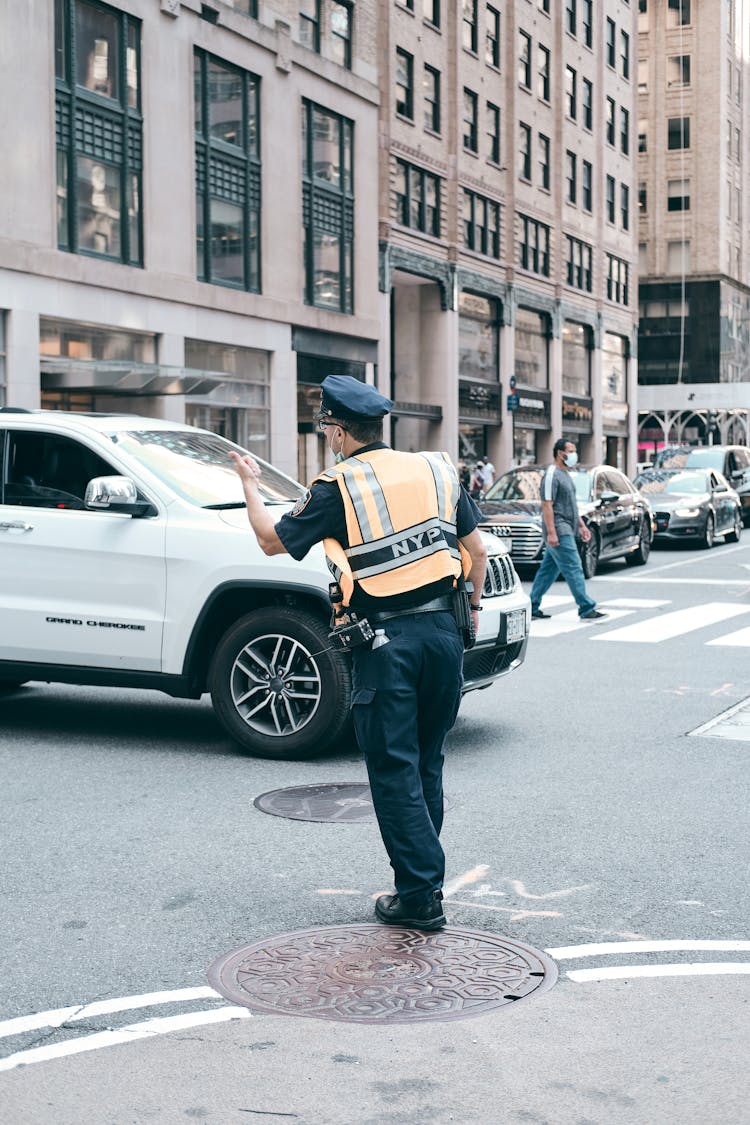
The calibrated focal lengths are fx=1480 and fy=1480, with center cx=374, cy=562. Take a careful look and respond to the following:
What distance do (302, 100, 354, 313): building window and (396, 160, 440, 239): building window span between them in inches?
145

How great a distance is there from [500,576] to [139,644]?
7.11 feet

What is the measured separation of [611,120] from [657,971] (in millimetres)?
56684

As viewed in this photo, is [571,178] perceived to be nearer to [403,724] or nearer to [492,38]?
[492,38]

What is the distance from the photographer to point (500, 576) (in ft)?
28.9

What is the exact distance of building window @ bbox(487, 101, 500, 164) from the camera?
45.6 metres

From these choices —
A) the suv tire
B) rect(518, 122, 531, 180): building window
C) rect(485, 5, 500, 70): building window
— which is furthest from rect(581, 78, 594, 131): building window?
the suv tire

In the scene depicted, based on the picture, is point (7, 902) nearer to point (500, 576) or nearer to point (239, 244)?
point (500, 576)

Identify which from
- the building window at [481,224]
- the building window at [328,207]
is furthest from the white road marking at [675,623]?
the building window at [481,224]

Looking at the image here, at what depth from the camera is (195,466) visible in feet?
28.8

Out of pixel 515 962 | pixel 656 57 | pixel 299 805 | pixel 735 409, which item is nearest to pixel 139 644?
pixel 299 805

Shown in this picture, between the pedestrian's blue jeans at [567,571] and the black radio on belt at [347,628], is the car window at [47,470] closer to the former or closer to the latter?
the black radio on belt at [347,628]

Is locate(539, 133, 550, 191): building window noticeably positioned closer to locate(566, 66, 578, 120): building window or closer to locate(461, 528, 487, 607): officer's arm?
locate(566, 66, 578, 120): building window

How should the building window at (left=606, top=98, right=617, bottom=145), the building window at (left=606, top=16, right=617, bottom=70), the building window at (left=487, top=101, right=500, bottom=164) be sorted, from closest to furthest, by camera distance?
the building window at (left=487, top=101, right=500, bottom=164)
the building window at (left=606, top=16, right=617, bottom=70)
the building window at (left=606, top=98, right=617, bottom=145)

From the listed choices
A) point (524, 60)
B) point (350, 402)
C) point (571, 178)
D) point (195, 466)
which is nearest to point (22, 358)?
point (195, 466)
